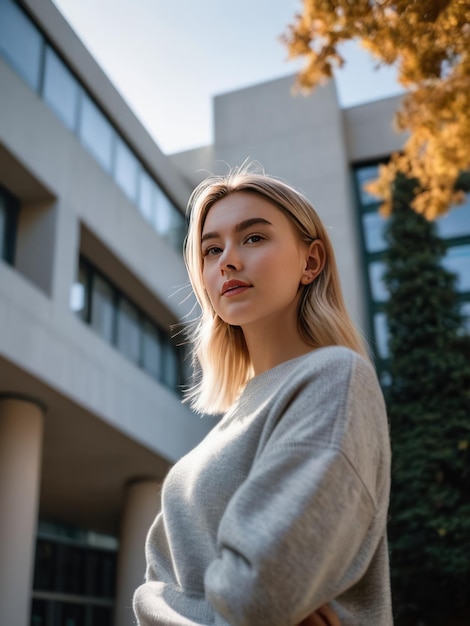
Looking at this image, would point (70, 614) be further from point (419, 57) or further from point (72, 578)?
point (419, 57)

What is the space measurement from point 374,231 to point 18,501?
1164 centimetres

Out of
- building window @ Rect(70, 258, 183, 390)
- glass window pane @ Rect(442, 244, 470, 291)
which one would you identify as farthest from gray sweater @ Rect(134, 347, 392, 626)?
glass window pane @ Rect(442, 244, 470, 291)

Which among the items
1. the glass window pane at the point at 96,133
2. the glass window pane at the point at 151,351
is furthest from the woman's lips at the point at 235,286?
the glass window pane at the point at 151,351

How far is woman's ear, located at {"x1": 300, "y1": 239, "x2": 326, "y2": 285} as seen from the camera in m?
1.67

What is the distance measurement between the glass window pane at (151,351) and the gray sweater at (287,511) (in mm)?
13601

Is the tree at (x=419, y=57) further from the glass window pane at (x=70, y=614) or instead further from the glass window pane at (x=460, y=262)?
the glass window pane at (x=70, y=614)

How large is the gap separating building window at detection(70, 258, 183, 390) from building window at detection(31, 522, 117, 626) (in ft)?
15.9

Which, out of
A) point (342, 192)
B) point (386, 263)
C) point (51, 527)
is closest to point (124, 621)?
point (51, 527)

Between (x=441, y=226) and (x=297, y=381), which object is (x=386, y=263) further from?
(x=297, y=381)

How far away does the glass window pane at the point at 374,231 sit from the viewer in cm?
1836

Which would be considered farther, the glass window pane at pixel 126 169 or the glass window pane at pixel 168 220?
the glass window pane at pixel 168 220

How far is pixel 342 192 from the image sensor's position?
17.9 meters

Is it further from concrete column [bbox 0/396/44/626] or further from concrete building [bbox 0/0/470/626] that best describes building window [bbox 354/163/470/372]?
concrete column [bbox 0/396/44/626]

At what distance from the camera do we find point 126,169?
14.5m
